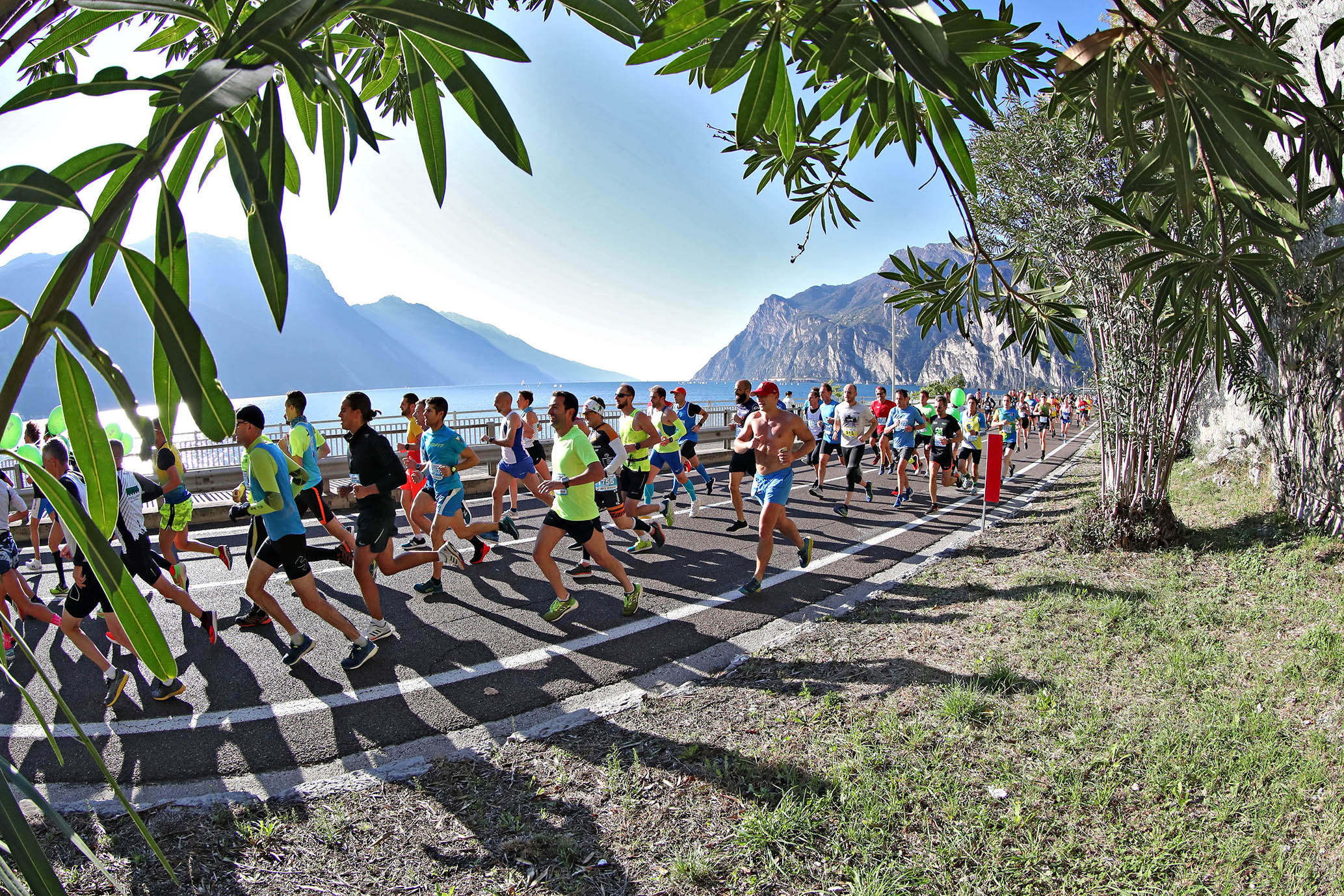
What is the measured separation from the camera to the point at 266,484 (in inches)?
205

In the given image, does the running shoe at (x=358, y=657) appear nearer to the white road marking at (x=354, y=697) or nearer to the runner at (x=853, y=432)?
the white road marking at (x=354, y=697)

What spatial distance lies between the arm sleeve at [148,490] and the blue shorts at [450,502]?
105 inches

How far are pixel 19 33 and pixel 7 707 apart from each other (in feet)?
19.2

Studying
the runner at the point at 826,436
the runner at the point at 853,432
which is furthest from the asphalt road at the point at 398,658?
the runner at the point at 826,436

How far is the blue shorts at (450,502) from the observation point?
781cm

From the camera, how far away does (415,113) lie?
113 cm

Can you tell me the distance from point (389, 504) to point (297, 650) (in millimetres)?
1396

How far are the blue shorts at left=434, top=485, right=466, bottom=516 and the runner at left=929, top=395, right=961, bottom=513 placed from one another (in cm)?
803

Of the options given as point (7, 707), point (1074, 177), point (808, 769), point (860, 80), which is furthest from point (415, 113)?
point (1074, 177)

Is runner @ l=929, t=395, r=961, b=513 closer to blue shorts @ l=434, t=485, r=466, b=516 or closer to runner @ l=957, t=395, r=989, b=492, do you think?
runner @ l=957, t=395, r=989, b=492

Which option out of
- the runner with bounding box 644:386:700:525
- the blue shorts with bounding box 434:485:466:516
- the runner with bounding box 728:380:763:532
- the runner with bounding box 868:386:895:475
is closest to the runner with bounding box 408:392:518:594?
the blue shorts with bounding box 434:485:466:516

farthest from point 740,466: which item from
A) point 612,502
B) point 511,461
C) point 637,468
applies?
point 511,461

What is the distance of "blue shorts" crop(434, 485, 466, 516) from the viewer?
308 inches

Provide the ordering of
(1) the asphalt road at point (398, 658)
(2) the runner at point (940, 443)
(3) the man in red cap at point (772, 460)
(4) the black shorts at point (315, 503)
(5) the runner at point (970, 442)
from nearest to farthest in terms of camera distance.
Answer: (1) the asphalt road at point (398, 658)
(4) the black shorts at point (315, 503)
(3) the man in red cap at point (772, 460)
(2) the runner at point (940, 443)
(5) the runner at point (970, 442)
